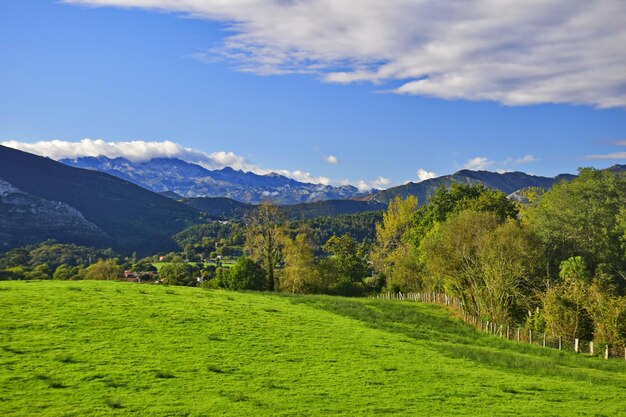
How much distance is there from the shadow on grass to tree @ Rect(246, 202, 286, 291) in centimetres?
2021

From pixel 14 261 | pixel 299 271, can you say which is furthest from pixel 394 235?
pixel 14 261

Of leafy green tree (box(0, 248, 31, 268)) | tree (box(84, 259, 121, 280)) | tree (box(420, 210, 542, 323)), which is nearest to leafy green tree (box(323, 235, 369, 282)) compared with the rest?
tree (box(420, 210, 542, 323))

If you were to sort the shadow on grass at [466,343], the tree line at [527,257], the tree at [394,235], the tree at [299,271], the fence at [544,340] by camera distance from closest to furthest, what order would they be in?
the shadow on grass at [466,343]
the fence at [544,340]
the tree line at [527,257]
the tree at [299,271]
the tree at [394,235]

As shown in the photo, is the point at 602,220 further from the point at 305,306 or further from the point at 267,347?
the point at 267,347

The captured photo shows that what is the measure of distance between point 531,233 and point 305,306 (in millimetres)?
27095

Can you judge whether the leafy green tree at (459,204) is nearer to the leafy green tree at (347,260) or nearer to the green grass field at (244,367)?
the leafy green tree at (347,260)

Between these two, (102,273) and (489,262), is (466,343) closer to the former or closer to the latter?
(489,262)

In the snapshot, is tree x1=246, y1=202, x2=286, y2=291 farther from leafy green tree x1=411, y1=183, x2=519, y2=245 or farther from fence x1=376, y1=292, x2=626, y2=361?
fence x1=376, y1=292, x2=626, y2=361

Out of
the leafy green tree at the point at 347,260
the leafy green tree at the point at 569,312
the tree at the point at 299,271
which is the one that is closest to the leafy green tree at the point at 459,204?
the tree at the point at 299,271

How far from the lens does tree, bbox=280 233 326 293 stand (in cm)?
8244

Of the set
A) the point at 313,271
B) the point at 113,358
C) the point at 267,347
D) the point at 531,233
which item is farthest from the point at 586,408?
the point at 313,271

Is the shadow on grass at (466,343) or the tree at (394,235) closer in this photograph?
the shadow on grass at (466,343)

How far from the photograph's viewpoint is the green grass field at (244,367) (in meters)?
18.2

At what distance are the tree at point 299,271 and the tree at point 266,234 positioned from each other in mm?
9289
